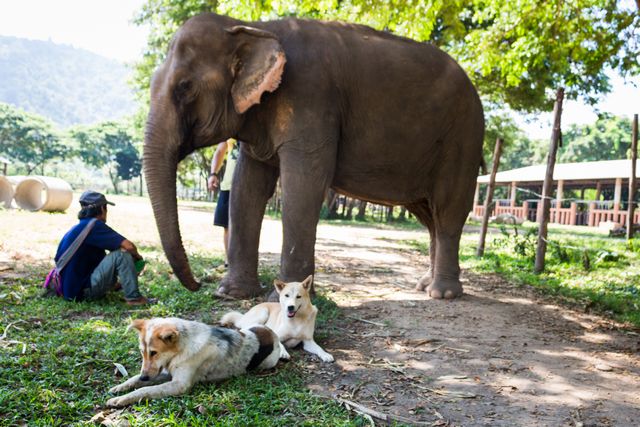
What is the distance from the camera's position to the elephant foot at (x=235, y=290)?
6426mm

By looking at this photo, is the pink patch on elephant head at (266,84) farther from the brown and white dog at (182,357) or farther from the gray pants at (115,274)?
the brown and white dog at (182,357)

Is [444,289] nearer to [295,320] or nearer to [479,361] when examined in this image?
[479,361]

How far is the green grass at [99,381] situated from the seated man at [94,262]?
6.5 inches

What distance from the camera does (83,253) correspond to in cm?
563

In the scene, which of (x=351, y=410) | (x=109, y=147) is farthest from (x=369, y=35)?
(x=109, y=147)

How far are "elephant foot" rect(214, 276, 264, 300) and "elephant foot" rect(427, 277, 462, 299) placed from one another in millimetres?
2343

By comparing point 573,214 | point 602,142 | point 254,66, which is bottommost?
point 573,214

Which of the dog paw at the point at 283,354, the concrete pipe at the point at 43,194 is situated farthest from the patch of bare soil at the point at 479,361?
the concrete pipe at the point at 43,194

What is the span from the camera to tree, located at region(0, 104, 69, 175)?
5216 centimetres

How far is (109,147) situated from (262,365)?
69386mm

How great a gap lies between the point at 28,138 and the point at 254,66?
185ft

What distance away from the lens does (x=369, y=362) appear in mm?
4516

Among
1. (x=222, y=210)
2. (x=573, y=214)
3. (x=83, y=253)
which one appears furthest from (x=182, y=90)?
(x=573, y=214)

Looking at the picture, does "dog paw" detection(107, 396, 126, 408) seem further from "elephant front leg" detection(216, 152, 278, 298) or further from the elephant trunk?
"elephant front leg" detection(216, 152, 278, 298)
